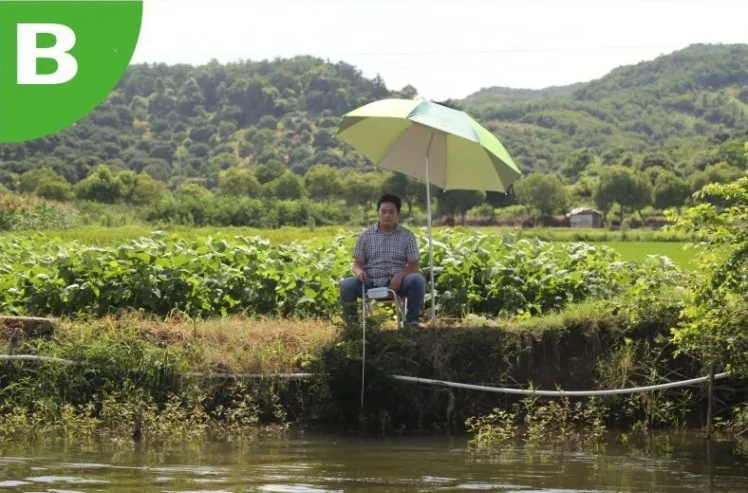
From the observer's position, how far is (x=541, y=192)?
94.6m

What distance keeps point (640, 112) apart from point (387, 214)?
15611 centimetres

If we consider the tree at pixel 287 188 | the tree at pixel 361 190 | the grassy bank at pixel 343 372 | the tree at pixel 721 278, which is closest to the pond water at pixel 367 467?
the grassy bank at pixel 343 372

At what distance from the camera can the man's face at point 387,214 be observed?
946 cm

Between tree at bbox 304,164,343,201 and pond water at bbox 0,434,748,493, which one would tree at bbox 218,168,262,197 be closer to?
tree at bbox 304,164,343,201

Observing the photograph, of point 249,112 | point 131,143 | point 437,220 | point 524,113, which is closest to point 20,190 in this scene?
point 437,220

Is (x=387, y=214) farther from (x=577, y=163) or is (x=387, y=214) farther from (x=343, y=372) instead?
(x=577, y=163)

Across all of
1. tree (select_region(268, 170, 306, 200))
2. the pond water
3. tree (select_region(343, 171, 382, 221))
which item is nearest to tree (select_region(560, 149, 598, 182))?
tree (select_region(343, 171, 382, 221))

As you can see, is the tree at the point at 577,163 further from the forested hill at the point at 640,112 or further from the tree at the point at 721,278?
the tree at the point at 721,278

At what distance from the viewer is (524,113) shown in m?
161

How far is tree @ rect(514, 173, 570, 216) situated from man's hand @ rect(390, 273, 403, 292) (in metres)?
85.2

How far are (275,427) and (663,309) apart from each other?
3268mm

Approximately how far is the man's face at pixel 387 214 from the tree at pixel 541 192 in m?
85.0

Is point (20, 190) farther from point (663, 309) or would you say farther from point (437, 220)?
point (663, 309)

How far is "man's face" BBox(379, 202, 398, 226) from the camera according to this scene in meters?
9.46
